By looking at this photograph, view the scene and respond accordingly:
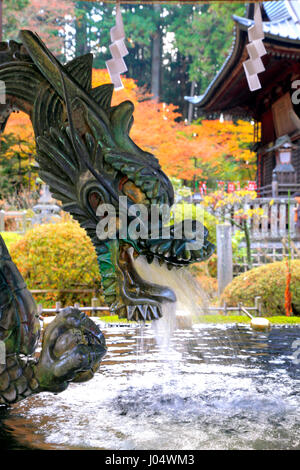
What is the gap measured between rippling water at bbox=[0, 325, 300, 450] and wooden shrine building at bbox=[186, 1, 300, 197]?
1041cm

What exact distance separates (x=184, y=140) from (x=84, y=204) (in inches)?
719

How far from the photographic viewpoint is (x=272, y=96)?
54.6 feet

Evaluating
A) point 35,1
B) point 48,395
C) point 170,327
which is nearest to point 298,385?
point 170,327

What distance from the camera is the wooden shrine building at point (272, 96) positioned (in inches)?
484

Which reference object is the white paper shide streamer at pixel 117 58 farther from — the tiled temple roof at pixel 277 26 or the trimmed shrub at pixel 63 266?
the tiled temple roof at pixel 277 26

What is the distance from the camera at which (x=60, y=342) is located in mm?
1619

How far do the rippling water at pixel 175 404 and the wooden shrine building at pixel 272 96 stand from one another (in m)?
10.4

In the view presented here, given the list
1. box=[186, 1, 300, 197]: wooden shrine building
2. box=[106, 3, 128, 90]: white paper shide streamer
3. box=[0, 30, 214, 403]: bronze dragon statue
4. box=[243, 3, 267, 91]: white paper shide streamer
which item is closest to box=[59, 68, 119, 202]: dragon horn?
box=[0, 30, 214, 403]: bronze dragon statue

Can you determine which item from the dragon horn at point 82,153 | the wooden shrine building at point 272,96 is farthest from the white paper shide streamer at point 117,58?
the wooden shrine building at point 272,96

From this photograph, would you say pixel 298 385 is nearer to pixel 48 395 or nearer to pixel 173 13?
pixel 48 395

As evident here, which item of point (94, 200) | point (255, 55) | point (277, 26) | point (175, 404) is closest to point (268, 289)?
point (255, 55)

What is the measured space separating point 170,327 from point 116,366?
30.5 inches

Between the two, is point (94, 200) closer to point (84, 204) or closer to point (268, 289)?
point (84, 204)

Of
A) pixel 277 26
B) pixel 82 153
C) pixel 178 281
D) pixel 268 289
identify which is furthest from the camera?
pixel 277 26
